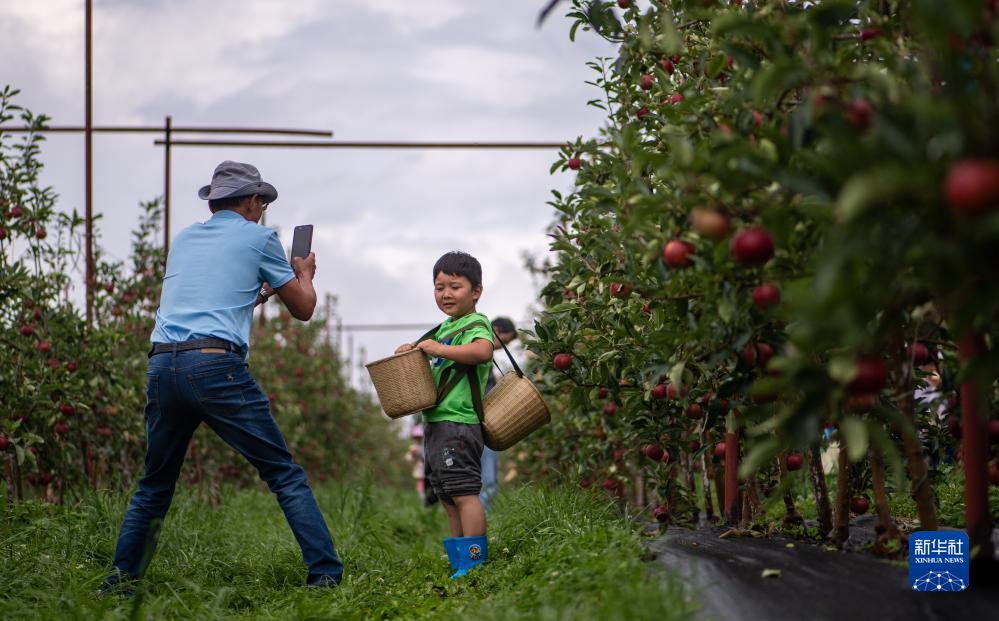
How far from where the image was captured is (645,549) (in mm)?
2914

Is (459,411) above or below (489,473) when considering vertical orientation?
above

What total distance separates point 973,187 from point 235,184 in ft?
9.61

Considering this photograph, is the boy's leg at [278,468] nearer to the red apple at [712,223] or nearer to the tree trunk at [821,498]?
the tree trunk at [821,498]

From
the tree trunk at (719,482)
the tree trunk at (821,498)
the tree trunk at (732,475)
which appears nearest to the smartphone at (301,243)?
the tree trunk at (732,475)

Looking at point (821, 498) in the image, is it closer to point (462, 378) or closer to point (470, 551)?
point (470, 551)

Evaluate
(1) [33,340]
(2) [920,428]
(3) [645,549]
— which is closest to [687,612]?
(3) [645,549]

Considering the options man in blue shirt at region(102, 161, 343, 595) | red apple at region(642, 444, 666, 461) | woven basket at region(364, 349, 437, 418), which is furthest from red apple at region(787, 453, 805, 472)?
man in blue shirt at region(102, 161, 343, 595)

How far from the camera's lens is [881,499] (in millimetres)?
2777

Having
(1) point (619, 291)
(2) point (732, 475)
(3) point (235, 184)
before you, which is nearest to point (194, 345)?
(3) point (235, 184)

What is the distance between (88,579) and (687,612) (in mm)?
2375

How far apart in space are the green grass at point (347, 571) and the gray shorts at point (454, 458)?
33cm

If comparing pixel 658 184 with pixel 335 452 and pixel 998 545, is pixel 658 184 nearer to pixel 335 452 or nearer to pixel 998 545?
pixel 998 545

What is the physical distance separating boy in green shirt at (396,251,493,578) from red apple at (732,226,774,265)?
1.81 metres

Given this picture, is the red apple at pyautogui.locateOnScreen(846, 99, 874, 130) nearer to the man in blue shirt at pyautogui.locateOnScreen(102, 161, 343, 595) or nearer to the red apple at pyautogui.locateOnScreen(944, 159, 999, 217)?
the red apple at pyautogui.locateOnScreen(944, 159, 999, 217)
